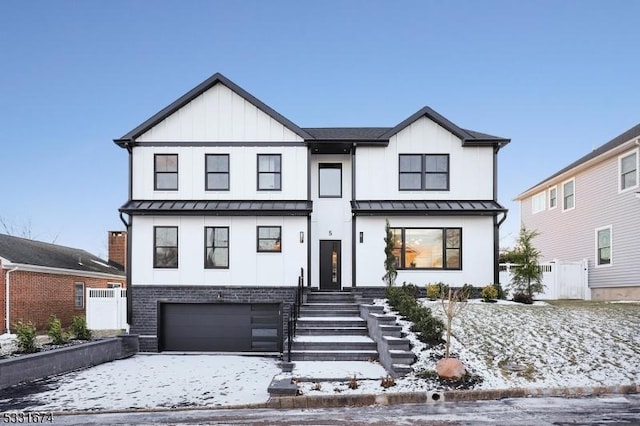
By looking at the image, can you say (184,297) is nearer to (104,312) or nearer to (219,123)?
(104,312)

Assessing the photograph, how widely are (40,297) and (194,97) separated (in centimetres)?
1172

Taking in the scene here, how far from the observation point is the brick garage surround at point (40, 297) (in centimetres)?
1827

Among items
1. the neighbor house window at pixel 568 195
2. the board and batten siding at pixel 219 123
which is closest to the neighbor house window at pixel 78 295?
the board and batten siding at pixel 219 123

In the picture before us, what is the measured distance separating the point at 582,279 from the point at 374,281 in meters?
10.00

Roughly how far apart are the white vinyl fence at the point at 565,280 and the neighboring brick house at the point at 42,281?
793 inches

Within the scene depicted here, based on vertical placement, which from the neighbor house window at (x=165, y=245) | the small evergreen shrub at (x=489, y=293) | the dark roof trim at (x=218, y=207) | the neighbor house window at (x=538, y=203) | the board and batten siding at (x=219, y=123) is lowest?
the small evergreen shrub at (x=489, y=293)

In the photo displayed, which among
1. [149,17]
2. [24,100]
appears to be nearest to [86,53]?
[149,17]

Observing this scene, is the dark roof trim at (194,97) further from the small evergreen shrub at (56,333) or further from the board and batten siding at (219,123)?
the small evergreen shrub at (56,333)

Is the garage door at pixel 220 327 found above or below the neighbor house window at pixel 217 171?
below

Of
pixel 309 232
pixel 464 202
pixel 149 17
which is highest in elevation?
pixel 149 17

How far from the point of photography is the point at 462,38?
21438 millimetres

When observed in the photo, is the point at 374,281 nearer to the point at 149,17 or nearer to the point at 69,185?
the point at 149,17

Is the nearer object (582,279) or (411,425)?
(411,425)

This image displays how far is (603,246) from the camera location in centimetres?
1936
